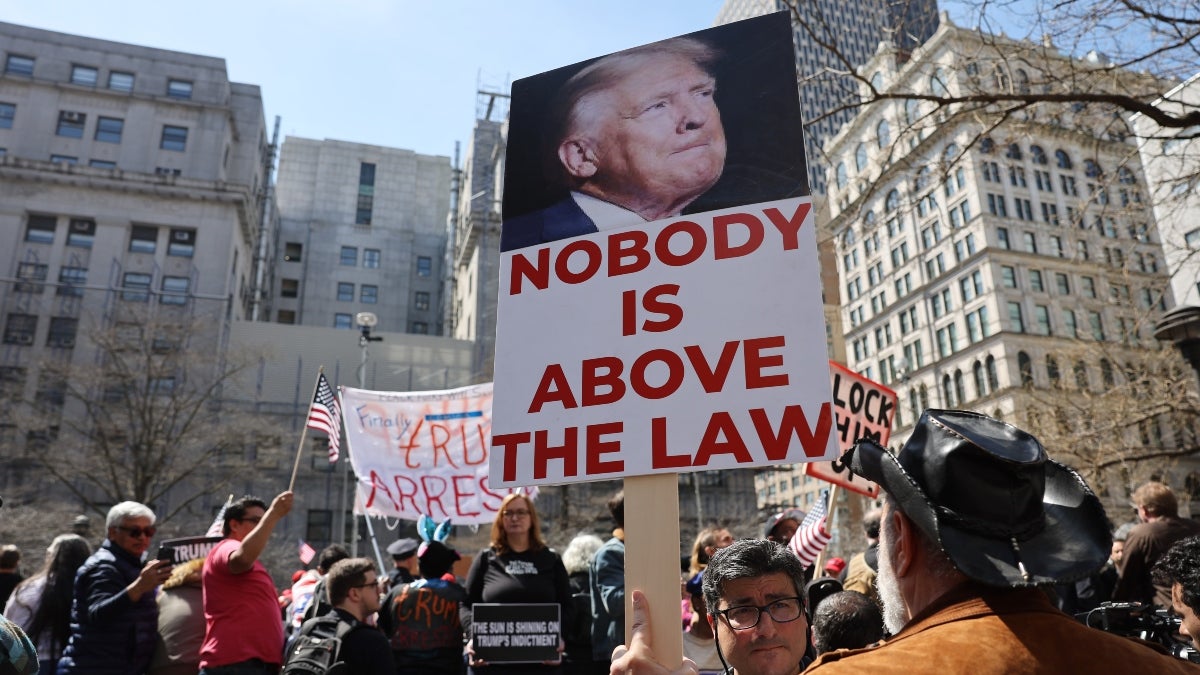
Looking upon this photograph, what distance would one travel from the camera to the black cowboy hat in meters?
1.72

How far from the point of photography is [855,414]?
7957mm

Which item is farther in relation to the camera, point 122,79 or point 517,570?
point 122,79

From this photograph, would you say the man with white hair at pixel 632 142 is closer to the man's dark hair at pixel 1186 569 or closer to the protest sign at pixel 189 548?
the man's dark hair at pixel 1186 569

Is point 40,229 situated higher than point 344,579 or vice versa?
point 40,229

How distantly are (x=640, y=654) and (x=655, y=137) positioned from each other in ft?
6.19

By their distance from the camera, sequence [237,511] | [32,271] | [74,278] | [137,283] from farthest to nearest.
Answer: [137,283] → [74,278] → [32,271] → [237,511]

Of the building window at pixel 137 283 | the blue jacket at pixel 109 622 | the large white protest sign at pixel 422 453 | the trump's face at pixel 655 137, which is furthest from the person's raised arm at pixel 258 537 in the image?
the building window at pixel 137 283

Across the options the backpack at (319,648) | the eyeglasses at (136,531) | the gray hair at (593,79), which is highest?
the gray hair at (593,79)

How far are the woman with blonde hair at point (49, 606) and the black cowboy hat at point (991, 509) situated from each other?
20.9 feet

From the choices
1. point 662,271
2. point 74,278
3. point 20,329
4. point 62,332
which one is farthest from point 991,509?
point 74,278

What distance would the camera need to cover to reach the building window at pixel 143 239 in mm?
50844

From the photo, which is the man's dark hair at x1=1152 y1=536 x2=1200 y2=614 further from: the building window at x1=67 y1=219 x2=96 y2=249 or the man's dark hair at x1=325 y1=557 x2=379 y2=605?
the building window at x1=67 y1=219 x2=96 y2=249

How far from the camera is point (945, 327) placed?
6681 centimetres

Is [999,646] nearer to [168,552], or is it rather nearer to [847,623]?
[847,623]
